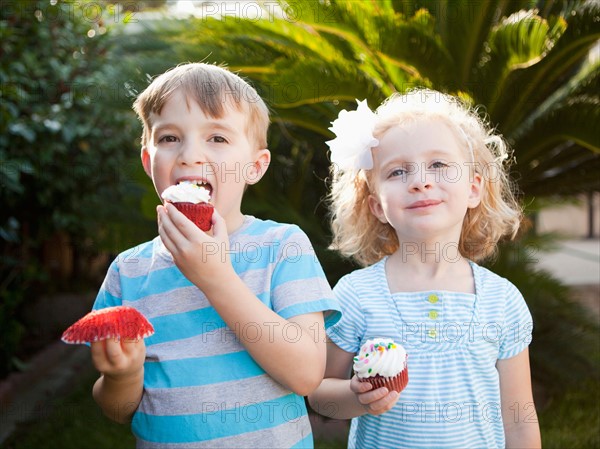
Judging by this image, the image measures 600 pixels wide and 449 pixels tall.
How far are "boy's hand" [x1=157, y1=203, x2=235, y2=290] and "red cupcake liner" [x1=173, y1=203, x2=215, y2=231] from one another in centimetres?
2

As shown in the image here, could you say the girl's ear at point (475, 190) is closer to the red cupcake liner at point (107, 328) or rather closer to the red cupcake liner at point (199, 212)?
the red cupcake liner at point (199, 212)

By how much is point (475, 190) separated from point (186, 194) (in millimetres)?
1024

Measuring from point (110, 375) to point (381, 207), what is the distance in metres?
1.02

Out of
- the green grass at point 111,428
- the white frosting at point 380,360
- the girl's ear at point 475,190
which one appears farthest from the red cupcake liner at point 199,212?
the green grass at point 111,428

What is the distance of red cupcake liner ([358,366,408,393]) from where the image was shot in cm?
177

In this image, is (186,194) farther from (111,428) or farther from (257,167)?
(111,428)

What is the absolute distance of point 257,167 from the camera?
1.97 metres

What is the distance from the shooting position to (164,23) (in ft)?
16.2

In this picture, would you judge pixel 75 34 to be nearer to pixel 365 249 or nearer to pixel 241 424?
pixel 365 249

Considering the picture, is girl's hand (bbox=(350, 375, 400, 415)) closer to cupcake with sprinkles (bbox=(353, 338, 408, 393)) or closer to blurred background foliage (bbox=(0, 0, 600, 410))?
cupcake with sprinkles (bbox=(353, 338, 408, 393))

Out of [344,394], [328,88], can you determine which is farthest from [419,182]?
[328,88]

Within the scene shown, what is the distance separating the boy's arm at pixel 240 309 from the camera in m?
1.61

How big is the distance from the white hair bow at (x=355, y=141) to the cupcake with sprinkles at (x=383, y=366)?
630 millimetres

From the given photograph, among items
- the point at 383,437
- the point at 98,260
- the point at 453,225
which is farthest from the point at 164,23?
the point at 98,260
